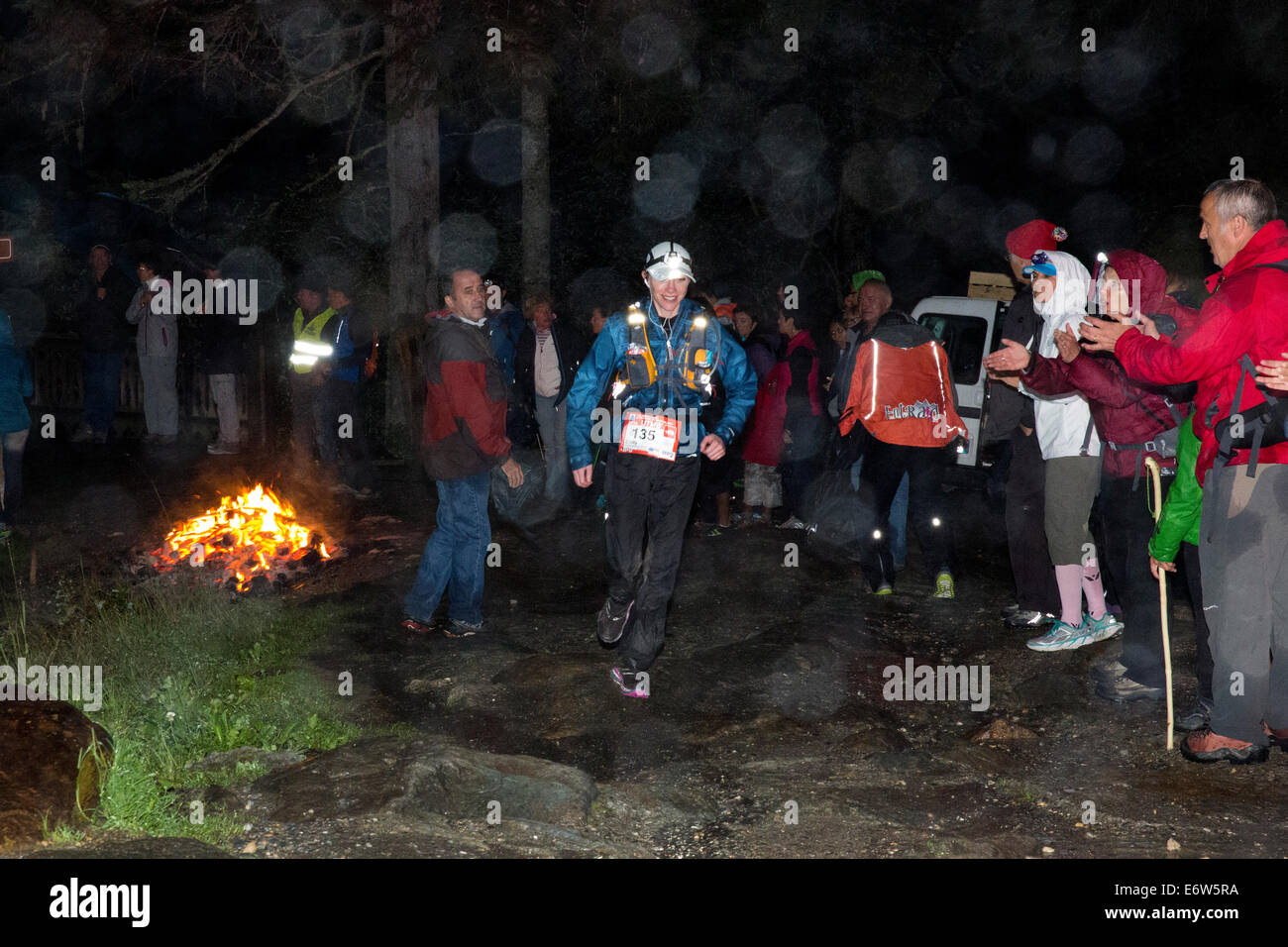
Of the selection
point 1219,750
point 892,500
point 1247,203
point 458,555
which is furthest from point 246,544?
point 1247,203

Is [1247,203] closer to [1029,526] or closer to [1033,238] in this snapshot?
[1033,238]

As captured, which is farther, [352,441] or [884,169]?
[884,169]

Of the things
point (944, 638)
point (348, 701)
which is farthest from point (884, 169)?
point (348, 701)

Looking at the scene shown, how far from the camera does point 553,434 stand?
1155 cm

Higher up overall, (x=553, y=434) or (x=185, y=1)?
(x=185, y=1)

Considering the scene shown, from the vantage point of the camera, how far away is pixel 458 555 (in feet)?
24.3

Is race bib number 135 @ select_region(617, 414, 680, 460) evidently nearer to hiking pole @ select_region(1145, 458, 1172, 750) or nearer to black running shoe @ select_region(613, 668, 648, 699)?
black running shoe @ select_region(613, 668, 648, 699)

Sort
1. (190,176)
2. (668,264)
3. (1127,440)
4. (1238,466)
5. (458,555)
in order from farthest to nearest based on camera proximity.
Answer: (190,176), (458,555), (668,264), (1127,440), (1238,466)

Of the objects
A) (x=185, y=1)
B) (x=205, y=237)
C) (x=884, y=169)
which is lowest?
(x=205, y=237)

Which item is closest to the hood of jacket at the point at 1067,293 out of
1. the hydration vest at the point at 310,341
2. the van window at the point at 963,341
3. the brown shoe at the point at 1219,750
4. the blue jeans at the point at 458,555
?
the brown shoe at the point at 1219,750

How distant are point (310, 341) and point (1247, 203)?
8.87m

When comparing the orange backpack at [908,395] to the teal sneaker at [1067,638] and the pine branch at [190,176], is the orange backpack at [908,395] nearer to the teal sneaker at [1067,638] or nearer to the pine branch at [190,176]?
the teal sneaker at [1067,638]

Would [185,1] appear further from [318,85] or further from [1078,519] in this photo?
[1078,519]

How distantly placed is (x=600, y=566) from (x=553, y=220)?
9.65 m
